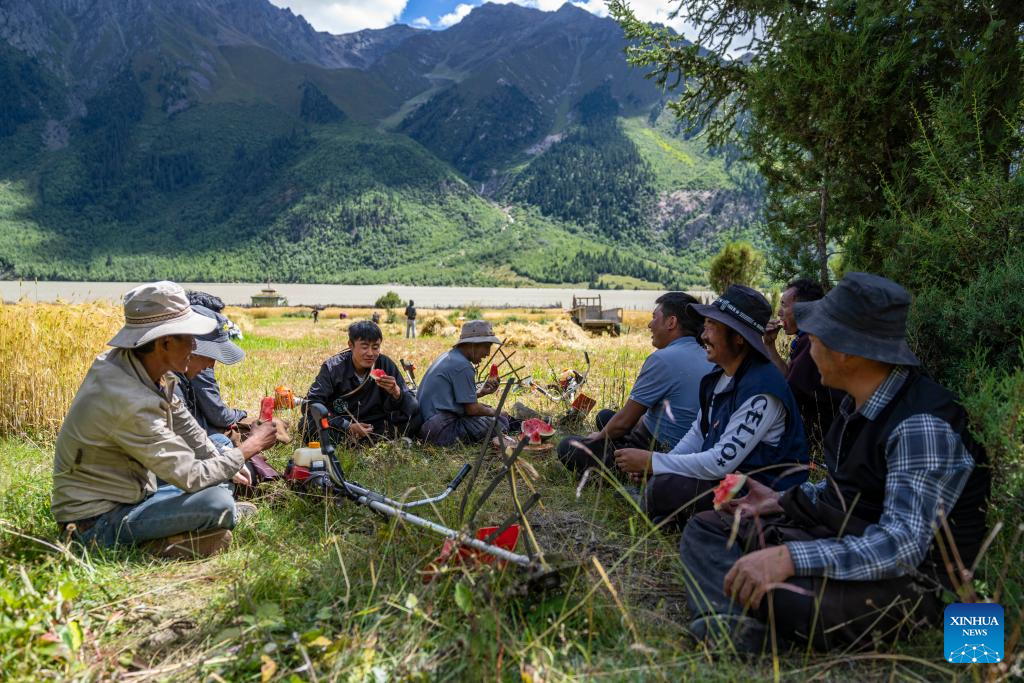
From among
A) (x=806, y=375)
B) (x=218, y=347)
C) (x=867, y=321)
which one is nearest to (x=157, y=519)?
(x=218, y=347)

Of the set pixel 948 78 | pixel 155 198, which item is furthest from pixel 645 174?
pixel 948 78

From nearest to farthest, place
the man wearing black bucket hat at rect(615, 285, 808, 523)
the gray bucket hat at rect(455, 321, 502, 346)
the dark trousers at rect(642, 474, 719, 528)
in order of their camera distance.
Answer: the man wearing black bucket hat at rect(615, 285, 808, 523) < the dark trousers at rect(642, 474, 719, 528) < the gray bucket hat at rect(455, 321, 502, 346)

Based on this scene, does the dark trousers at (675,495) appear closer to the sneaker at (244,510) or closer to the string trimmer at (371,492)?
the string trimmer at (371,492)

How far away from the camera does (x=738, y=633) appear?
7.81 feet

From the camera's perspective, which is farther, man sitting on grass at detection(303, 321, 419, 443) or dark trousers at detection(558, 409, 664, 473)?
man sitting on grass at detection(303, 321, 419, 443)

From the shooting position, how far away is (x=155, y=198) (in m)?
173

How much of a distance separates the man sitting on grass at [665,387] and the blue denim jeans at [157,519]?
7.52ft

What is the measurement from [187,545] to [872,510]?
10.6ft

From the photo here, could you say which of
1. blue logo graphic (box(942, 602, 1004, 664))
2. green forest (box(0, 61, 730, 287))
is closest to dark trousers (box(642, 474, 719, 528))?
blue logo graphic (box(942, 602, 1004, 664))

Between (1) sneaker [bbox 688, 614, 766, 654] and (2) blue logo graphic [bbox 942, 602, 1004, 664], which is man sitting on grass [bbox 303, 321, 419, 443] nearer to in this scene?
(1) sneaker [bbox 688, 614, 766, 654]

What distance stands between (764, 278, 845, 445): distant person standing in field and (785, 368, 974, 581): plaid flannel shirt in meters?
2.31

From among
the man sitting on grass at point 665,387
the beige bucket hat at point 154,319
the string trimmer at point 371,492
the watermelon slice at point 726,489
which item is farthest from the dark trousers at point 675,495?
the beige bucket hat at point 154,319

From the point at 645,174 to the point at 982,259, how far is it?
186m

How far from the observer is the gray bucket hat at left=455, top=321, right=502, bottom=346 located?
18.6ft
